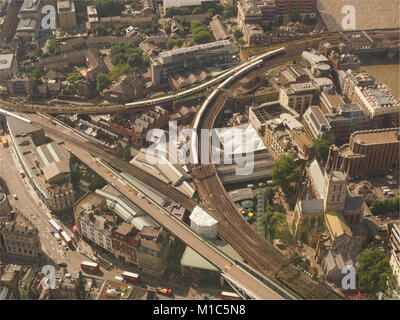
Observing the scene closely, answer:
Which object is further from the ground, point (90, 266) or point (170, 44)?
point (170, 44)

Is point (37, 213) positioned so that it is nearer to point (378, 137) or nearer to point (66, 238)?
point (66, 238)

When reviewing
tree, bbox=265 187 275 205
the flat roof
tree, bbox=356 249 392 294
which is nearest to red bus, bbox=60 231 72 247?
tree, bbox=265 187 275 205

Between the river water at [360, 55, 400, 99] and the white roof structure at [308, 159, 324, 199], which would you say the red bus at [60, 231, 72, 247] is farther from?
the river water at [360, 55, 400, 99]

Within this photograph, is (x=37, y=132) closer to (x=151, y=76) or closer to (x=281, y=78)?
(x=151, y=76)

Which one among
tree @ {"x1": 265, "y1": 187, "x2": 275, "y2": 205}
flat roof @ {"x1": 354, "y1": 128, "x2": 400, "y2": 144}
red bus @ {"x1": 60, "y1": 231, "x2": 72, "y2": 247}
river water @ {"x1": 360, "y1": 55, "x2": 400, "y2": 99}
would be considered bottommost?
red bus @ {"x1": 60, "y1": 231, "x2": 72, "y2": 247}

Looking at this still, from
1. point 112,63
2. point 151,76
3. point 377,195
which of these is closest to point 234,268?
point 377,195

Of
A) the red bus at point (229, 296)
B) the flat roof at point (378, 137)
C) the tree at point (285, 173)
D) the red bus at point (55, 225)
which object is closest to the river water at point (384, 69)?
the flat roof at point (378, 137)

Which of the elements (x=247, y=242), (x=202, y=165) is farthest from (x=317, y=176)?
(x=202, y=165)
